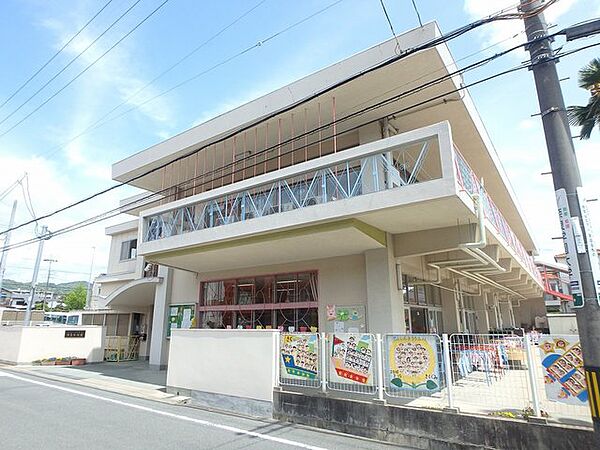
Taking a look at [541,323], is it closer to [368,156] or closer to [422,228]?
[422,228]

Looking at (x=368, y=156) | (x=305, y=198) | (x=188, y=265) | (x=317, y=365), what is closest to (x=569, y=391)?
(x=317, y=365)

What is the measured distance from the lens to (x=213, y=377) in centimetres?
918

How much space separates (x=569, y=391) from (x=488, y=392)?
6.31 ft

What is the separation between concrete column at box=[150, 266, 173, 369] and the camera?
1554cm

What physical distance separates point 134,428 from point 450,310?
12070 millimetres

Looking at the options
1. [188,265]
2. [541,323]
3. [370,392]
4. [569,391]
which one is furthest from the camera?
[541,323]

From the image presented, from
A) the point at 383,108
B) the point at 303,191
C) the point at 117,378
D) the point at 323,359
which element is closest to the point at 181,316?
the point at 117,378

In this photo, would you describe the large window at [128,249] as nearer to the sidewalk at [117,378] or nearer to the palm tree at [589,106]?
the sidewalk at [117,378]

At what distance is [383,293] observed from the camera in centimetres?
1010

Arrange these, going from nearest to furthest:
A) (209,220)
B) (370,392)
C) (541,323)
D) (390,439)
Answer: (390,439) < (370,392) < (209,220) < (541,323)

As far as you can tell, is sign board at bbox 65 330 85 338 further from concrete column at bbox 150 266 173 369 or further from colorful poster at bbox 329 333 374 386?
colorful poster at bbox 329 333 374 386

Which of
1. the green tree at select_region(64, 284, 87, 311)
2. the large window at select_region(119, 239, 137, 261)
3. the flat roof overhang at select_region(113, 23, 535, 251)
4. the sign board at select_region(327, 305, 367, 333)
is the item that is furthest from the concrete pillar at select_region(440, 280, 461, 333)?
the green tree at select_region(64, 284, 87, 311)

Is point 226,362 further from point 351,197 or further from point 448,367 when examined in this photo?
point 448,367

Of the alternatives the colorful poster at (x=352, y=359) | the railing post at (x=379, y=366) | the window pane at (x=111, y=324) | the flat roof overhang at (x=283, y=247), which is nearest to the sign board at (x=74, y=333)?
the window pane at (x=111, y=324)
